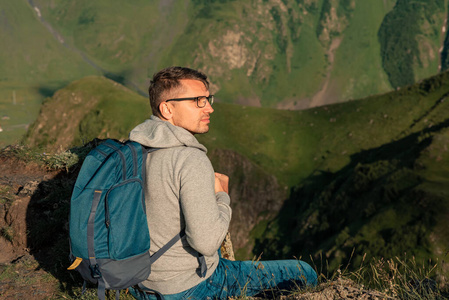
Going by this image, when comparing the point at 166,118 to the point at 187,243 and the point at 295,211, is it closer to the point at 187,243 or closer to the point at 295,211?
the point at 187,243

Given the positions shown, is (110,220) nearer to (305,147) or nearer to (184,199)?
(184,199)

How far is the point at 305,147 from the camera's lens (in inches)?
2095

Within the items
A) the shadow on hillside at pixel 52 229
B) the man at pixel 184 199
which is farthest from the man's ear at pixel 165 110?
the shadow on hillside at pixel 52 229

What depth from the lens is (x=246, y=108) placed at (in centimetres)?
5944

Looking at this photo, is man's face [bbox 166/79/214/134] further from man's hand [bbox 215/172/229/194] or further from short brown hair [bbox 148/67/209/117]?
man's hand [bbox 215/172/229/194]

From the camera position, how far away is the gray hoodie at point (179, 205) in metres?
3.47

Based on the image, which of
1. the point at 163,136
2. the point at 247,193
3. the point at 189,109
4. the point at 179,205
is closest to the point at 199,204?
the point at 179,205

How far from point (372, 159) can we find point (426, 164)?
16.3m

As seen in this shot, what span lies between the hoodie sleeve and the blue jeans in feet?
2.59

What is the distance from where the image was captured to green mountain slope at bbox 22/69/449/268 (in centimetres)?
3238

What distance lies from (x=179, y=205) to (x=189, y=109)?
108 cm

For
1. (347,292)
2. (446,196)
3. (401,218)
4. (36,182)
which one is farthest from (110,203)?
(401,218)

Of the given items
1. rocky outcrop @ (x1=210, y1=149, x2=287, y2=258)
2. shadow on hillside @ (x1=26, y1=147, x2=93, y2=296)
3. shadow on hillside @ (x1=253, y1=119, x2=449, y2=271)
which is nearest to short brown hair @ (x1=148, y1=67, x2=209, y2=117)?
shadow on hillside @ (x1=26, y1=147, x2=93, y2=296)

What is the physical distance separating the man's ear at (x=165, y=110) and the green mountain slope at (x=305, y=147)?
24.1 metres
